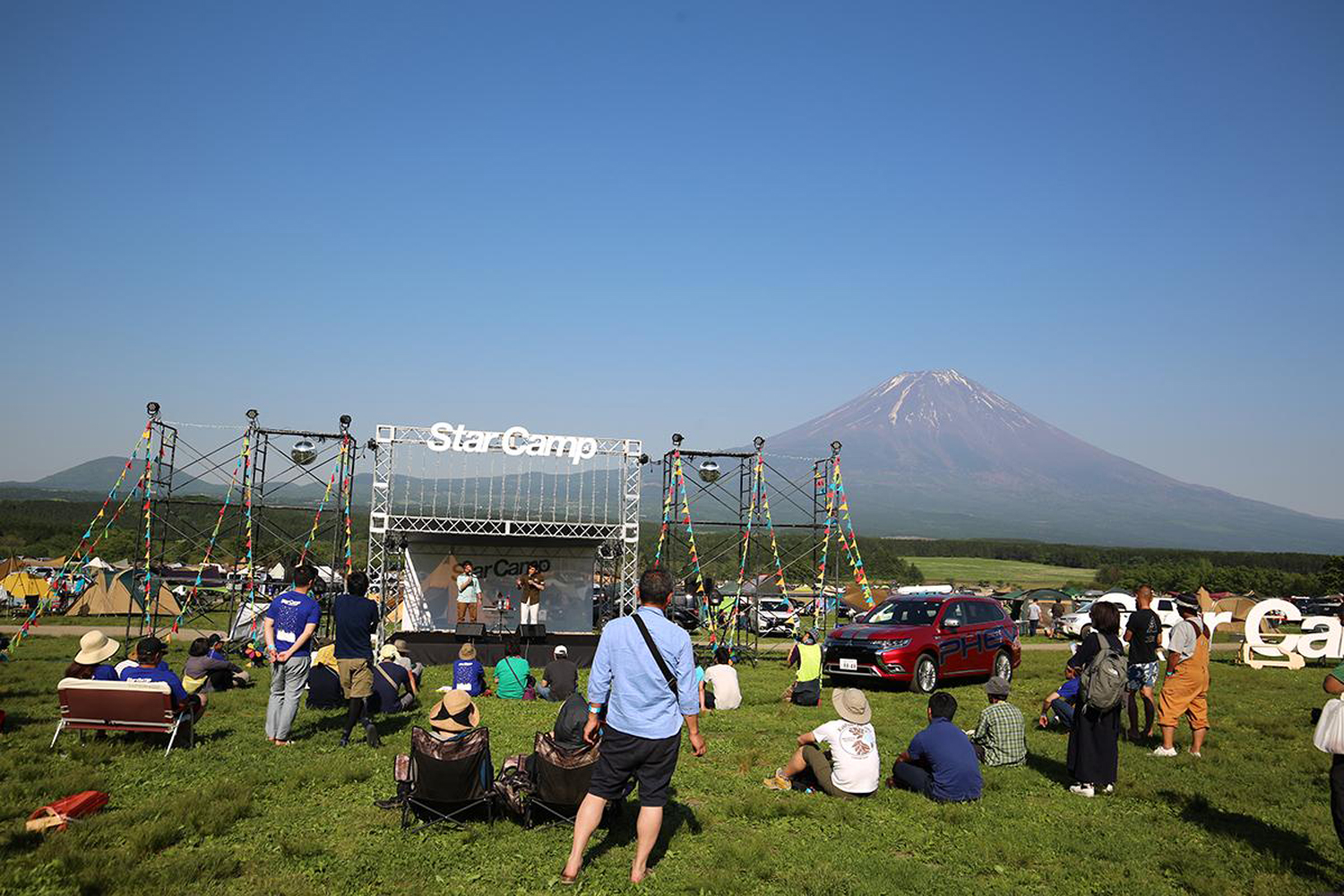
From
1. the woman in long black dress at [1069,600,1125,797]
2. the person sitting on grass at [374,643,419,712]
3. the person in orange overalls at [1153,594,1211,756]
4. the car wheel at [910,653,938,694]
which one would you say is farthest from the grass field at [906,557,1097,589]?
the woman in long black dress at [1069,600,1125,797]

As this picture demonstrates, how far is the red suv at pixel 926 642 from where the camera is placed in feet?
44.3

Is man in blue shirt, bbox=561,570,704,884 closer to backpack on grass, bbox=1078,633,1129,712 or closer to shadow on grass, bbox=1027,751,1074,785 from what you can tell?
backpack on grass, bbox=1078,633,1129,712

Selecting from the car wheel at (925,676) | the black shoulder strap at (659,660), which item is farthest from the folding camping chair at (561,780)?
the car wheel at (925,676)

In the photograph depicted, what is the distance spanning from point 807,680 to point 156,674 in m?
8.07

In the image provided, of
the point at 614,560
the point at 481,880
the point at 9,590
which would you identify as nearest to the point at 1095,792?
the point at 481,880

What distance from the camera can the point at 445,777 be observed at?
19.9 ft

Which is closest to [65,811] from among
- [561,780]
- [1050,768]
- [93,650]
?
[561,780]

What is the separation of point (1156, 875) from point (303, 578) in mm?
7313

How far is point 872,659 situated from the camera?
1350 cm

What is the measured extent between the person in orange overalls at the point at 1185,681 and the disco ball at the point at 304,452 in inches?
615

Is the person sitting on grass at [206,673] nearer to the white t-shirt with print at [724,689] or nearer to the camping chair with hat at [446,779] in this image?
the camping chair with hat at [446,779]

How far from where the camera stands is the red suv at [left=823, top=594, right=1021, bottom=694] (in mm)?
13516

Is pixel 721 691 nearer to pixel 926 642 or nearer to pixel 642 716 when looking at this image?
pixel 926 642

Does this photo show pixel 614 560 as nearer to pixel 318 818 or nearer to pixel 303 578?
pixel 303 578
